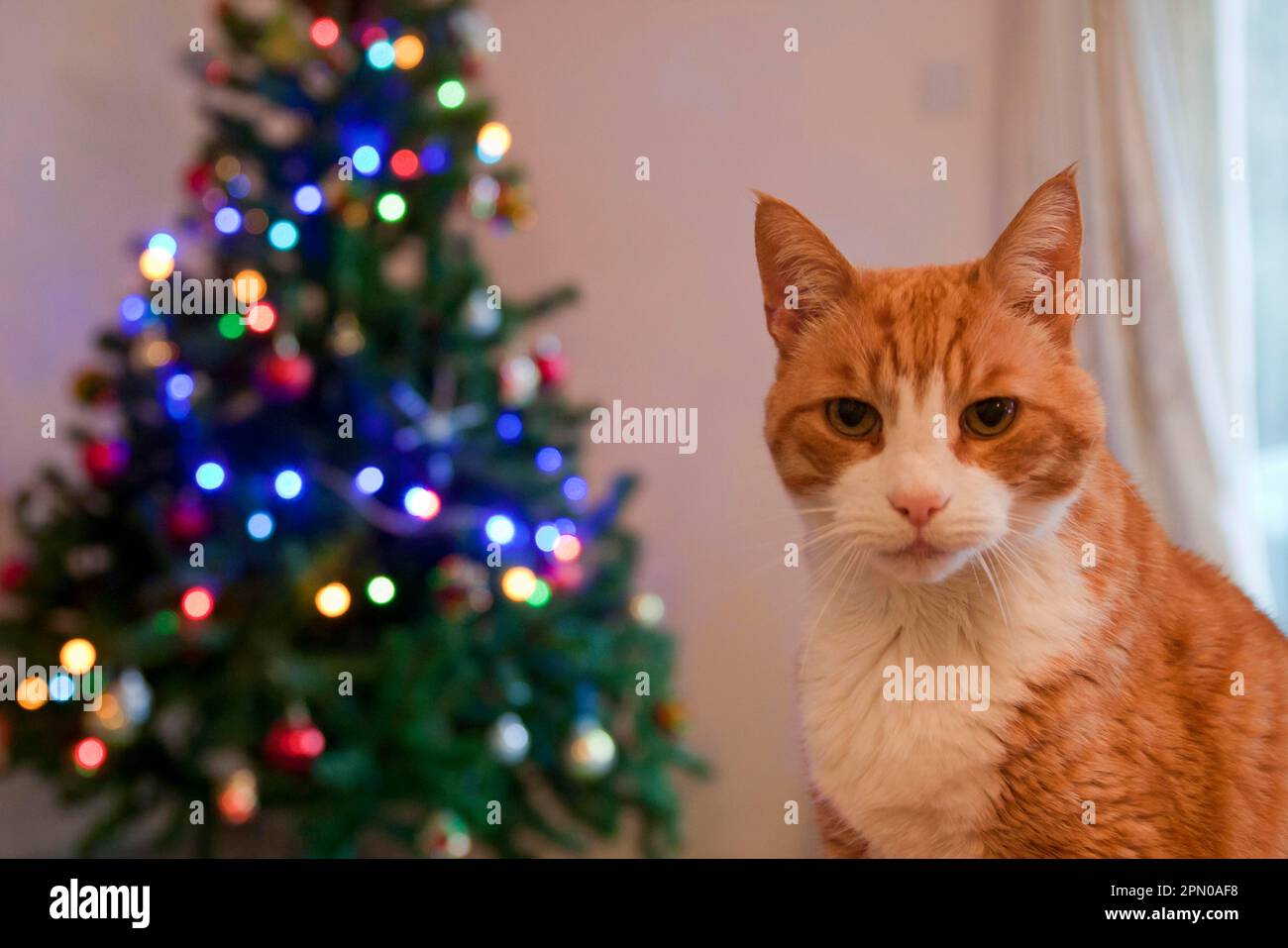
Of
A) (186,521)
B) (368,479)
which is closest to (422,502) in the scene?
(368,479)

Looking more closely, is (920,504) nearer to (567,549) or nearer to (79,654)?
(567,549)

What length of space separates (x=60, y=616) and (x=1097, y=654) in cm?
125

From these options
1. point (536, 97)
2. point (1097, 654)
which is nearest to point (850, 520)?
point (1097, 654)

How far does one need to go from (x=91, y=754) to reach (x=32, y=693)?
0.11m

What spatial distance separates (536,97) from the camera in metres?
1.68

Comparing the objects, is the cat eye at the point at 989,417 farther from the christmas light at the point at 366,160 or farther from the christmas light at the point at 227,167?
the christmas light at the point at 227,167

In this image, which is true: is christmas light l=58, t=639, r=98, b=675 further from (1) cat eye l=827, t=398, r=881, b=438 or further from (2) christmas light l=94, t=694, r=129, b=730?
(1) cat eye l=827, t=398, r=881, b=438

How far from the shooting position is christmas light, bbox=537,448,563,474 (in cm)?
141

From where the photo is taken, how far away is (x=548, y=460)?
141 centimetres

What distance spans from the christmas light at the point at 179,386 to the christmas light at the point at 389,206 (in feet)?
1.10

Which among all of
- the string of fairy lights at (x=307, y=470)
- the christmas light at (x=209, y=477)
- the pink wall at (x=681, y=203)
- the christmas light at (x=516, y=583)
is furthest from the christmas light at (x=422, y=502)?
the pink wall at (x=681, y=203)

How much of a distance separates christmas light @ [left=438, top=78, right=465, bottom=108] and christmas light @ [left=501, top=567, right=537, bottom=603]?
0.65 meters

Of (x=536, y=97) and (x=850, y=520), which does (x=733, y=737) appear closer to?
(x=850, y=520)

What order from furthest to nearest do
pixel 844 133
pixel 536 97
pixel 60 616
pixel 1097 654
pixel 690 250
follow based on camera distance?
pixel 536 97 → pixel 690 250 → pixel 844 133 → pixel 60 616 → pixel 1097 654
